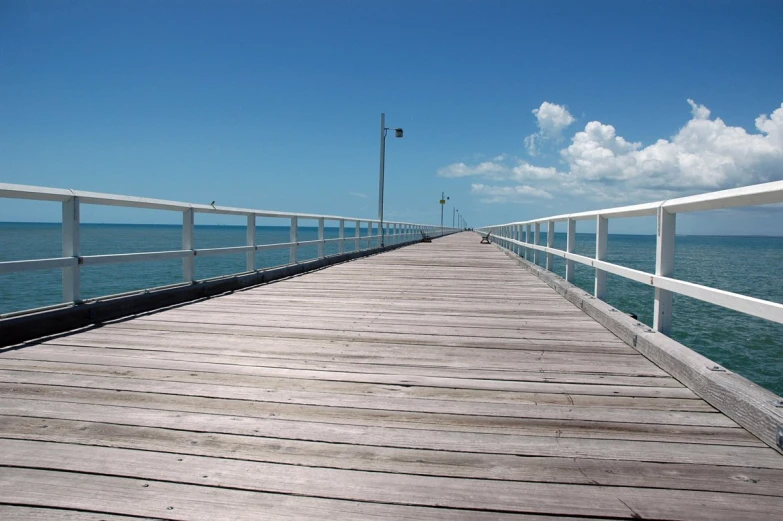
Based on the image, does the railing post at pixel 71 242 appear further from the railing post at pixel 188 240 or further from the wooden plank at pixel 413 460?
the wooden plank at pixel 413 460

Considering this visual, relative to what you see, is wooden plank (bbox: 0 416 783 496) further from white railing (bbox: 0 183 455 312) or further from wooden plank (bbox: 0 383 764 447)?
white railing (bbox: 0 183 455 312)

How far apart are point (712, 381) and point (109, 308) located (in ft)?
15.6

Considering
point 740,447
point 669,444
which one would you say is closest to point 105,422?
point 669,444

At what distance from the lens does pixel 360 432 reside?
8.34 feet

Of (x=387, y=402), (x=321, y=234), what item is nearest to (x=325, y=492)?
(x=387, y=402)

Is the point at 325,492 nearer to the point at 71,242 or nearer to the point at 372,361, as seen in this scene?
the point at 372,361

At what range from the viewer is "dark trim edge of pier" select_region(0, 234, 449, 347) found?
4.14 metres

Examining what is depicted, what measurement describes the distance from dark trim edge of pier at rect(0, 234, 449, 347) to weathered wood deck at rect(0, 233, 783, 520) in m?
0.21

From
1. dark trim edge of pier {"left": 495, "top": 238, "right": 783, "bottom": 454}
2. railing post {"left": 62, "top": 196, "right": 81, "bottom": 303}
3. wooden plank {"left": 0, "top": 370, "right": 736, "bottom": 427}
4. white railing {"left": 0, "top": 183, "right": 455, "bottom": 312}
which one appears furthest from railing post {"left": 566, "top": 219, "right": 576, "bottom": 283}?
railing post {"left": 62, "top": 196, "right": 81, "bottom": 303}

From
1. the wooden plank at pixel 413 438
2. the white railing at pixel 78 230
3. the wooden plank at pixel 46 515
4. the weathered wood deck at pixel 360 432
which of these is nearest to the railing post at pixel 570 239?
the weathered wood deck at pixel 360 432

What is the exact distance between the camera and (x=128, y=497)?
6.35 feet

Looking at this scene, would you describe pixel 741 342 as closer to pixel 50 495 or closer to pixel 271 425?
pixel 271 425

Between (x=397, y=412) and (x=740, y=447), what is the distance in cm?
151

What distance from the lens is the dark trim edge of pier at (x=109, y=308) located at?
414cm
